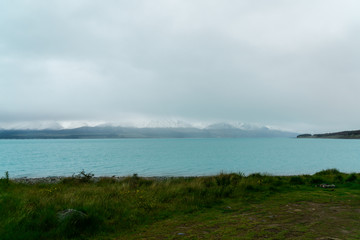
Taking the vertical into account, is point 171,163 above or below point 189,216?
below

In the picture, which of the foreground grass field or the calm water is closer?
the foreground grass field

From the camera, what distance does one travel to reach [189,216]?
8383mm

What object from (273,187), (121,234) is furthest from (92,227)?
(273,187)

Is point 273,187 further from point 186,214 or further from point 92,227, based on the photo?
point 92,227

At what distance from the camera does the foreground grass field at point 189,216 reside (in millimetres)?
6453

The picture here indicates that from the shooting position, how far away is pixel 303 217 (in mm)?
7809

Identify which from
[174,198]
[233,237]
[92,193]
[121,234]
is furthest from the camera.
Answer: [92,193]

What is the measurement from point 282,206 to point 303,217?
1.61 m

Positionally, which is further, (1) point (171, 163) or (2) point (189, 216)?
(1) point (171, 163)

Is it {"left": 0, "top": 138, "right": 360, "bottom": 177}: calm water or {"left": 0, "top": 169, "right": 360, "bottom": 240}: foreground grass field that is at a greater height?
{"left": 0, "top": 169, "right": 360, "bottom": 240}: foreground grass field

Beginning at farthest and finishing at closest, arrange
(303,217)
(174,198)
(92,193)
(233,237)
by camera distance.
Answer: (92,193) < (174,198) < (303,217) < (233,237)

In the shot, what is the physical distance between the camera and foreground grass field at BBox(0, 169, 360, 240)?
21.2ft

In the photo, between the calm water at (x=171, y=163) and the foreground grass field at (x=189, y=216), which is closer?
the foreground grass field at (x=189, y=216)

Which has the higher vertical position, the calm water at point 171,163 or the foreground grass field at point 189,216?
the foreground grass field at point 189,216
